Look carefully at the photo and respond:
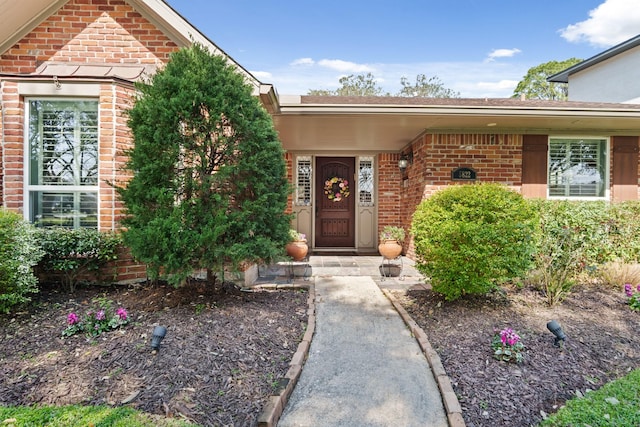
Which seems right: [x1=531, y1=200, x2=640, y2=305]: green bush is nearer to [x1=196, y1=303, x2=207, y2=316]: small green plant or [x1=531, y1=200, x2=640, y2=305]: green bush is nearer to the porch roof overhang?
the porch roof overhang

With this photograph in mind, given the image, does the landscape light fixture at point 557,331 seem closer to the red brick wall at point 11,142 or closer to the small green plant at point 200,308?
the small green plant at point 200,308

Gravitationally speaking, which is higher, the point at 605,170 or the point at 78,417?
the point at 605,170

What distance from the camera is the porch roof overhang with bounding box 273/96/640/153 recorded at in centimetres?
493

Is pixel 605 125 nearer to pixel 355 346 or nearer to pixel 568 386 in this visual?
pixel 568 386

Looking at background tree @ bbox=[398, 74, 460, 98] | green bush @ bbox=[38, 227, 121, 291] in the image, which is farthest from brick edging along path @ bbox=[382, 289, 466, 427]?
background tree @ bbox=[398, 74, 460, 98]

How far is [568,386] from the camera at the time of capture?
2.42m

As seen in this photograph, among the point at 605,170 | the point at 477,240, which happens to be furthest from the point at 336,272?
the point at 605,170

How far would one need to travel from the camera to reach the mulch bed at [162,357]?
2111 mm

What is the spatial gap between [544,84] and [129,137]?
29147 mm

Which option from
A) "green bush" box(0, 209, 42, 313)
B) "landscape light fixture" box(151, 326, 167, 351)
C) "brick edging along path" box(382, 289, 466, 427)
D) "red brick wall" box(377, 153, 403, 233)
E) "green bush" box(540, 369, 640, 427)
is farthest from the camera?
"red brick wall" box(377, 153, 403, 233)

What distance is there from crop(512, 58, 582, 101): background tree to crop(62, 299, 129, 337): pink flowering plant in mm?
28185

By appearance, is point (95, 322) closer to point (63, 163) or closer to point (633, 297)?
point (63, 163)

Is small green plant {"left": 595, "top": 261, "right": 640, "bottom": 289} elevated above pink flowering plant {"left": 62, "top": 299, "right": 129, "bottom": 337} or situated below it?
above

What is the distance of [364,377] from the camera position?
8.41ft
